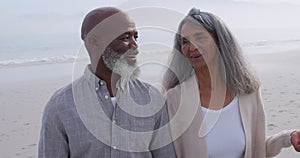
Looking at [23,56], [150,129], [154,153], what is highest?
[150,129]

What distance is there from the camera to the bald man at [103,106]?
215 centimetres

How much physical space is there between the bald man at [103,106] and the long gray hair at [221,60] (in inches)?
16.5

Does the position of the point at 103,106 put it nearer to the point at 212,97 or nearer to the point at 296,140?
the point at 212,97

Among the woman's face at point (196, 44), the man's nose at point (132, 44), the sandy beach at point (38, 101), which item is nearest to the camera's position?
the man's nose at point (132, 44)

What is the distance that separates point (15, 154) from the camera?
20.1ft

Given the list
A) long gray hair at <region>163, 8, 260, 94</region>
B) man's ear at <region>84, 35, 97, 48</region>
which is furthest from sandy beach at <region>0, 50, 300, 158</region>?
man's ear at <region>84, 35, 97, 48</region>

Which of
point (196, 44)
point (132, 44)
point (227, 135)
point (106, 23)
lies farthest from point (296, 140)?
point (106, 23)

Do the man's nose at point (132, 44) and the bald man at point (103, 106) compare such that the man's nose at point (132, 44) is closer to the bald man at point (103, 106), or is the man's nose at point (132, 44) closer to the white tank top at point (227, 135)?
the bald man at point (103, 106)

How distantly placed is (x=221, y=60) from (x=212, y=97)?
0.24 meters

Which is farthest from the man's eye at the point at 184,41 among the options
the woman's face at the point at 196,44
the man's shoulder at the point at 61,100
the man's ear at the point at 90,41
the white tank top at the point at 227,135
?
the man's shoulder at the point at 61,100

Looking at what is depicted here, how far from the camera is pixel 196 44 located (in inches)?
98.6

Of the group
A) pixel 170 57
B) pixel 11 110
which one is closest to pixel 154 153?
pixel 170 57

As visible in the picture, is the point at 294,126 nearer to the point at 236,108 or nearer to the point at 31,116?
the point at 236,108

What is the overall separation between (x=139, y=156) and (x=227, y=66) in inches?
33.1
